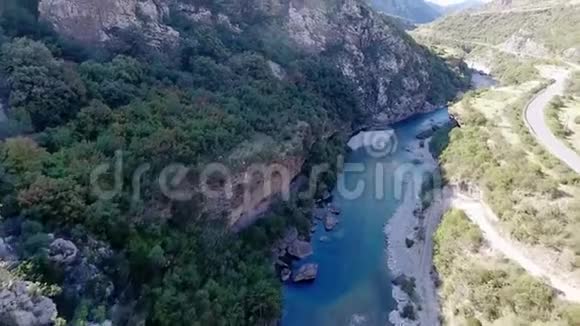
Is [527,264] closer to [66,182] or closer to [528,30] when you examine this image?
[66,182]

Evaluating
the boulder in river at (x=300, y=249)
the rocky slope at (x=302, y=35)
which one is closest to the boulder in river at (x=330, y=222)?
the boulder in river at (x=300, y=249)

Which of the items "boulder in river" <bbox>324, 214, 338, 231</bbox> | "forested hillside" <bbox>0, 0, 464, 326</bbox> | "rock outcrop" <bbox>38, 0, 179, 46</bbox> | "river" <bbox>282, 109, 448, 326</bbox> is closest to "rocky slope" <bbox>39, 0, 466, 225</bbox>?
"rock outcrop" <bbox>38, 0, 179, 46</bbox>

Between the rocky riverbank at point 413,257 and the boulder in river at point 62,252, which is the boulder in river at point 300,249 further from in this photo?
the boulder in river at point 62,252

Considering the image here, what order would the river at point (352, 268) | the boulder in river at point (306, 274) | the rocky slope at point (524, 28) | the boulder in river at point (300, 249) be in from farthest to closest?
the rocky slope at point (524, 28), the boulder in river at point (300, 249), the boulder in river at point (306, 274), the river at point (352, 268)

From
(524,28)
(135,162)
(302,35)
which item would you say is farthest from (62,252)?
(524,28)

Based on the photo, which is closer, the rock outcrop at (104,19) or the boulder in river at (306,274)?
the boulder in river at (306,274)

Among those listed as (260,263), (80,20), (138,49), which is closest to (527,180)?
(260,263)
